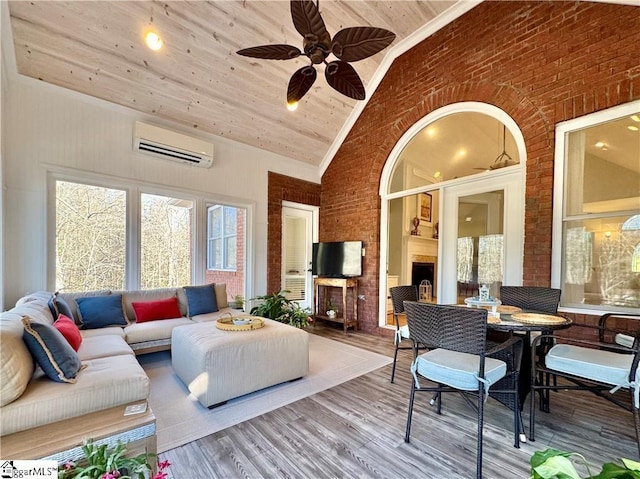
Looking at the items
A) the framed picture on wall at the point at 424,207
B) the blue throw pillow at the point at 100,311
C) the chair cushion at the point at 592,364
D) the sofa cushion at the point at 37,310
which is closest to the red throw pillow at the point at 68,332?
the sofa cushion at the point at 37,310

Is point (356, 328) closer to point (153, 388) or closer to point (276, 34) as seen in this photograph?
point (153, 388)

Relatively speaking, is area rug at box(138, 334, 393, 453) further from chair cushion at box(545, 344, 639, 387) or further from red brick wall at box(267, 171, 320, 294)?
red brick wall at box(267, 171, 320, 294)

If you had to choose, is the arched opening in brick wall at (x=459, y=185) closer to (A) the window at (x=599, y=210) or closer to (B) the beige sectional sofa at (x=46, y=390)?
(A) the window at (x=599, y=210)

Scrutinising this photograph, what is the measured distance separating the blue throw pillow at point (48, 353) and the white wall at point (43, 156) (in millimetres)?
2168

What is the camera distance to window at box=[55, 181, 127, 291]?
11.2ft

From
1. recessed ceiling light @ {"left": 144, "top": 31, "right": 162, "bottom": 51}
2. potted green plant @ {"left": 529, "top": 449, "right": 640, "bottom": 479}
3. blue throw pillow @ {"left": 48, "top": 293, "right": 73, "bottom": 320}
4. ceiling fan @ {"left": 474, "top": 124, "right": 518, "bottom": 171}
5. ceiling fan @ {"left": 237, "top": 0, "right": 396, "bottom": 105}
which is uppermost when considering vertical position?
recessed ceiling light @ {"left": 144, "top": 31, "right": 162, "bottom": 51}

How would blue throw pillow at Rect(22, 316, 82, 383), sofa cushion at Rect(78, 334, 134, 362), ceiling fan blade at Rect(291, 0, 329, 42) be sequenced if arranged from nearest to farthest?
blue throw pillow at Rect(22, 316, 82, 383) → ceiling fan blade at Rect(291, 0, 329, 42) → sofa cushion at Rect(78, 334, 134, 362)

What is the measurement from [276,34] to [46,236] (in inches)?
140

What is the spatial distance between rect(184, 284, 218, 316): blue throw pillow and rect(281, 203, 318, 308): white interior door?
1700mm

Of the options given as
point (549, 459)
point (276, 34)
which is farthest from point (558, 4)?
point (549, 459)

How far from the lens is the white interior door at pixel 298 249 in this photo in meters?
5.63

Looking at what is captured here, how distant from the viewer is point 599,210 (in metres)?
2.92

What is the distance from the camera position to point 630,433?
6.64 ft

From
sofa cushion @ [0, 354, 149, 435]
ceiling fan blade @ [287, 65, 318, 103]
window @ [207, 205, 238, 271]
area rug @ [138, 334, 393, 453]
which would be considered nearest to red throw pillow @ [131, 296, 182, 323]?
area rug @ [138, 334, 393, 453]
